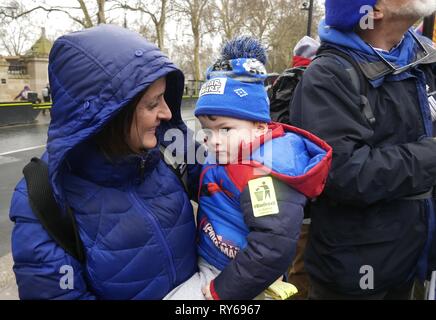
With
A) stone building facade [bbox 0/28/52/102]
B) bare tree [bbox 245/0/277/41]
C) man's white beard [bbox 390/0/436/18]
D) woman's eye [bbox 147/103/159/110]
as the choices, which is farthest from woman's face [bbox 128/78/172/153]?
bare tree [bbox 245/0/277/41]

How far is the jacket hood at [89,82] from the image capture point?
4.04 feet

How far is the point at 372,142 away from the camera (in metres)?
1.66

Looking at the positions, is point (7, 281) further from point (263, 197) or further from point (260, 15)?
point (260, 15)

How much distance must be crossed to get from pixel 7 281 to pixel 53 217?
2.52m

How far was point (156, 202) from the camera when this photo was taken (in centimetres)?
142

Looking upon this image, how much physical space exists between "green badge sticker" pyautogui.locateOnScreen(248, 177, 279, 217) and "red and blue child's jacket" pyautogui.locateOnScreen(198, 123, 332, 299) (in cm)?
2

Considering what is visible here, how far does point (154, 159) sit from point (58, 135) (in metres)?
0.34

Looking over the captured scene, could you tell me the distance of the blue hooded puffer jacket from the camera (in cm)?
122

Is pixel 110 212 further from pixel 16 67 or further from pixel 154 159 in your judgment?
pixel 16 67

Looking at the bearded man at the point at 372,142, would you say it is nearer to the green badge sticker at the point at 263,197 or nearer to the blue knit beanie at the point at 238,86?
the blue knit beanie at the point at 238,86

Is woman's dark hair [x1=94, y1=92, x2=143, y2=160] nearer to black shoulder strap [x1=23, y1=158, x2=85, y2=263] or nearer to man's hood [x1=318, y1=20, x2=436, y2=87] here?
black shoulder strap [x1=23, y1=158, x2=85, y2=263]

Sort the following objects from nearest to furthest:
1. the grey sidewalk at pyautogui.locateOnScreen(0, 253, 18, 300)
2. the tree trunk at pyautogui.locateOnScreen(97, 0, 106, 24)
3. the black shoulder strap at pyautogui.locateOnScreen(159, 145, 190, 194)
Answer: the black shoulder strap at pyautogui.locateOnScreen(159, 145, 190, 194), the grey sidewalk at pyautogui.locateOnScreen(0, 253, 18, 300), the tree trunk at pyautogui.locateOnScreen(97, 0, 106, 24)

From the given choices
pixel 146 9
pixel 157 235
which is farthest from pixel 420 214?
pixel 146 9

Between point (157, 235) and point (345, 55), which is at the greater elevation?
point (345, 55)
